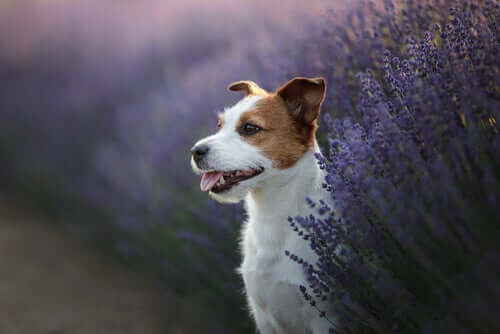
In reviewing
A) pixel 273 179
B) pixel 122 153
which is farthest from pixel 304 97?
pixel 122 153

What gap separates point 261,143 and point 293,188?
23cm

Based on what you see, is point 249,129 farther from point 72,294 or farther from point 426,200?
point 72,294

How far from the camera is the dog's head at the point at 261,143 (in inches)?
73.1

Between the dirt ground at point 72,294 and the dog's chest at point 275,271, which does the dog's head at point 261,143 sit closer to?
the dog's chest at point 275,271

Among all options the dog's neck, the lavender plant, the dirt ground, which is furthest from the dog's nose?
the dirt ground

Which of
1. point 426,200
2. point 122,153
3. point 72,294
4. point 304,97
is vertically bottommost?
point 426,200

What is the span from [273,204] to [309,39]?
144cm

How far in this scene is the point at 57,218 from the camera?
5.33 meters

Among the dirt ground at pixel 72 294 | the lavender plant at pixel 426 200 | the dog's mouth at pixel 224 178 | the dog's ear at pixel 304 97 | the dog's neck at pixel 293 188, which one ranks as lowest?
the lavender plant at pixel 426 200

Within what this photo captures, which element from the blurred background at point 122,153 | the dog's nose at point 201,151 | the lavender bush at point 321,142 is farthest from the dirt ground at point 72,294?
the dog's nose at point 201,151

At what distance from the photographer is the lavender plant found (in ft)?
3.78

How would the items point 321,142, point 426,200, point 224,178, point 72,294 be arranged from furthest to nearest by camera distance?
point 72,294
point 321,142
point 224,178
point 426,200

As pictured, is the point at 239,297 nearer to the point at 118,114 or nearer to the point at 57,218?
the point at 118,114

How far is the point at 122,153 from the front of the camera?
4488 mm
